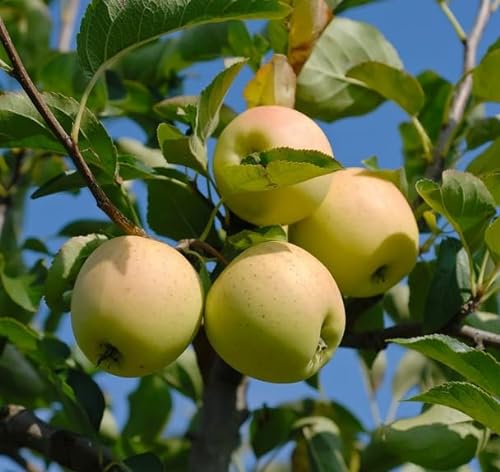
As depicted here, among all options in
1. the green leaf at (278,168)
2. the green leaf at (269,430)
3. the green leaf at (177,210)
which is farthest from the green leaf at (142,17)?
the green leaf at (269,430)

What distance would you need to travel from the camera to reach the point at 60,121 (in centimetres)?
91

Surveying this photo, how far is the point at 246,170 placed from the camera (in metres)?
0.86

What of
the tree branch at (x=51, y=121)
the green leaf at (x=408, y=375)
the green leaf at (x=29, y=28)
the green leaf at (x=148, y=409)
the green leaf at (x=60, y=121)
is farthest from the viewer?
the green leaf at (x=29, y=28)

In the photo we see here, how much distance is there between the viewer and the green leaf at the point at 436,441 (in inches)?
44.1

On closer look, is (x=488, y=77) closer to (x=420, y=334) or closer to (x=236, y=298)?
(x=420, y=334)

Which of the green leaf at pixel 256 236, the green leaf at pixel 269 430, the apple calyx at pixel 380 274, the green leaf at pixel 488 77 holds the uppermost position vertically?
the green leaf at pixel 488 77

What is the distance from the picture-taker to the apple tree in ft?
2.72

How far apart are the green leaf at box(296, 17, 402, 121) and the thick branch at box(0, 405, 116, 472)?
58 centimetres

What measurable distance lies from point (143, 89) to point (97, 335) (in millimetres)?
827

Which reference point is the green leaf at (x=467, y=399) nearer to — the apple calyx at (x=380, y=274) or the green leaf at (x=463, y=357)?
the green leaf at (x=463, y=357)

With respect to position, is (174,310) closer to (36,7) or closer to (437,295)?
(437,295)

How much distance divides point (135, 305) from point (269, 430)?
768mm

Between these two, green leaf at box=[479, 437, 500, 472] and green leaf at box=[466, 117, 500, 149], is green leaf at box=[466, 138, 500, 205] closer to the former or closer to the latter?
green leaf at box=[466, 117, 500, 149]

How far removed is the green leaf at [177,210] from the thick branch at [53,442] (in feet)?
0.91
